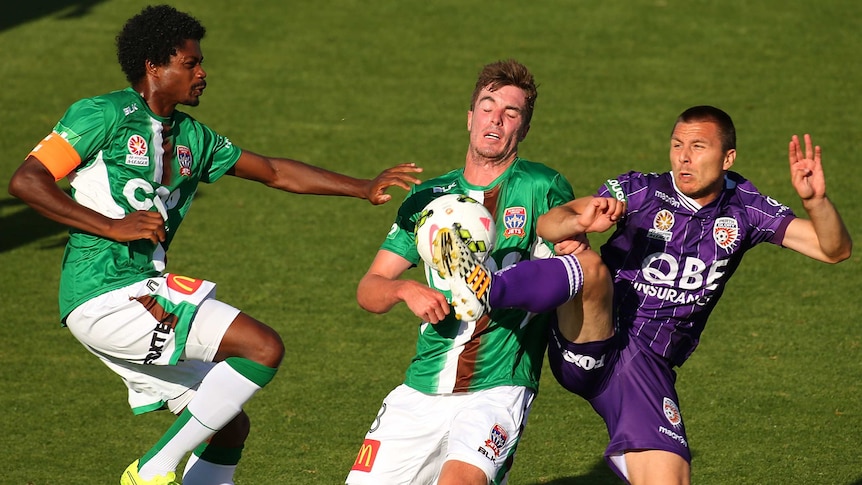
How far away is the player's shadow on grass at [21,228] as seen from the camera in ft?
35.8

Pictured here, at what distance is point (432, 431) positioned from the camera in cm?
544

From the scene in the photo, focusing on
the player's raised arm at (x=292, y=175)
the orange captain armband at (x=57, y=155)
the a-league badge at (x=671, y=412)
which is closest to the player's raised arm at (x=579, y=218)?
the a-league badge at (x=671, y=412)

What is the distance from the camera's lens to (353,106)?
14312 millimetres

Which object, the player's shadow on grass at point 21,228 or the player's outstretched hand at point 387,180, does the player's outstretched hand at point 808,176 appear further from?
the player's shadow on grass at point 21,228

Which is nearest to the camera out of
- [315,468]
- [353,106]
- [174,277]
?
[174,277]

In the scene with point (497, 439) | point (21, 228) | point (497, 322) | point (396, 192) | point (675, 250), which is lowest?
point (21, 228)

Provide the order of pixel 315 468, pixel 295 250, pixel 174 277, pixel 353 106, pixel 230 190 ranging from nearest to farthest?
pixel 174 277 < pixel 315 468 < pixel 295 250 < pixel 230 190 < pixel 353 106

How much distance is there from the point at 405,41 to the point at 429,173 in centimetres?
401

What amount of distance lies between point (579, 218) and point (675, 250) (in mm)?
826

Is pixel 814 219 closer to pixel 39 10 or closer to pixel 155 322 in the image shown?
pixel 155 322

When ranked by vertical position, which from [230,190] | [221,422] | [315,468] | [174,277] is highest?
[174,277]

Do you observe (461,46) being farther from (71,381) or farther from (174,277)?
(174,277)

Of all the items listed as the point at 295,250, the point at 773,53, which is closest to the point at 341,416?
the point at 295,250

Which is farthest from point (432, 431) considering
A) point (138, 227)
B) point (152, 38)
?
point (152, 38)
